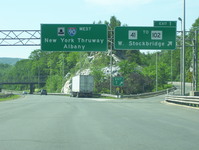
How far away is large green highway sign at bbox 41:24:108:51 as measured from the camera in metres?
35.6

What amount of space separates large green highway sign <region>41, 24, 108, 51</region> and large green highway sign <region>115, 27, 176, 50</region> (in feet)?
5.11

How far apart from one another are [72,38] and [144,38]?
6881mm

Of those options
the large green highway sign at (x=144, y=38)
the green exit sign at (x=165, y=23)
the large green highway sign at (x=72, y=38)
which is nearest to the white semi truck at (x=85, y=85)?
the large green highway sign at (x=72, y=38)

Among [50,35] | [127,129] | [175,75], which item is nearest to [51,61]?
[175,75]

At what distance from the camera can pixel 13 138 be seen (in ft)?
33.9

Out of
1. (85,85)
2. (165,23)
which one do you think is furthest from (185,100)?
(85,85)

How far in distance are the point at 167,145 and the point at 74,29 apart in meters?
27.8

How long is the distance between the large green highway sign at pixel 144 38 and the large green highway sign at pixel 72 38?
5.11ft

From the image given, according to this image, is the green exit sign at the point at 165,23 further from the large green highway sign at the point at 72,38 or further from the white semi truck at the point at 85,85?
the white semi truck at the point at 85,85

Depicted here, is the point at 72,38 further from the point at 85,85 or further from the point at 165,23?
the point at 85,85

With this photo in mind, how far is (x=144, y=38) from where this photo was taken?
35719 mm

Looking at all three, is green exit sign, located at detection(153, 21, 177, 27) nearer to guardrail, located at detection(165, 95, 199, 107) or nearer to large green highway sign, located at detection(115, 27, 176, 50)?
large green highway sign, located at detection(115, 27, 176, 50)

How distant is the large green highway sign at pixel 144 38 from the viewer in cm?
3562

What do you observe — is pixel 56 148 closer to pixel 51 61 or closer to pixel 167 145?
pixel 167 145
